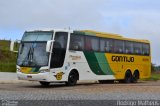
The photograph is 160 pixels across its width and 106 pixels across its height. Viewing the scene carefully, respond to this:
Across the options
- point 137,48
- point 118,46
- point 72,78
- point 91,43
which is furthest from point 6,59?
point 72,78

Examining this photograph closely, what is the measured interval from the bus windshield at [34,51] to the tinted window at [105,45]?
5.52 metres

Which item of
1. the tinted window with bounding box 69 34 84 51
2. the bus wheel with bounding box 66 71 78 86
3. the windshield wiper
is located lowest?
the bus wheel with bounding box 66 71 78 86

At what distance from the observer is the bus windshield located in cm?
2739

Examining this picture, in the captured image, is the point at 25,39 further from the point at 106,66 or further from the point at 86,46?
the point at 106,66

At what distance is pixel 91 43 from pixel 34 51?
495 centimetres

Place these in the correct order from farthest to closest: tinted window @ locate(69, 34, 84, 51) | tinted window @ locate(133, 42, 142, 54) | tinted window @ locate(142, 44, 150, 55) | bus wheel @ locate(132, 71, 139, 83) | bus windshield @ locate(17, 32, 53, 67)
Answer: tinted window @ locate(142, 44, 150, 55), bus wheel @ locate(132, 71, 139, 83), tinted window @ locate(133, 42, 142, 54), tinted window @ locate(69, 34, 84, 51), bus windshield @ locate(17, 32, 53, 67)

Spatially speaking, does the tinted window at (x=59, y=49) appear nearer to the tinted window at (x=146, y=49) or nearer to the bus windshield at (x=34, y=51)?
the bus windshield at (x=34, y=51)

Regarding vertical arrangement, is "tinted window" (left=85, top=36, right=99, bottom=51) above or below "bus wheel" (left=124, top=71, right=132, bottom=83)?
above

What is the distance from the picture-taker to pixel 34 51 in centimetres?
2758

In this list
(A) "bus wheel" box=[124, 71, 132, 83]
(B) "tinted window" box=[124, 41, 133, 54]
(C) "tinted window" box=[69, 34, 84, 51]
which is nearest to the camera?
(C) "tinted window" box=[69, 34, 84, 51]

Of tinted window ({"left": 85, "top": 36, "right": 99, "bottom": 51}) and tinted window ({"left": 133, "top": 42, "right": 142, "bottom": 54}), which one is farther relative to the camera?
tinted window ({"left": 133, "top": 42, "right": 142, "bottom": 54})

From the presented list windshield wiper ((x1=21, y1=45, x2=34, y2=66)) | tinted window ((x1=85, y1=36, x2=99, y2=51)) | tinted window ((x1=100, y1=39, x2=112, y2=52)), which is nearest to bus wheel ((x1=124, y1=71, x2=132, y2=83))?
tinted window ((x1=100, y1=39, x2=112, y2=52))

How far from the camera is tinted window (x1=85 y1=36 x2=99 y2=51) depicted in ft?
100

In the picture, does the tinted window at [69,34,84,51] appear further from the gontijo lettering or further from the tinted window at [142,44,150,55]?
the tinted window at [142,44,150,55]
